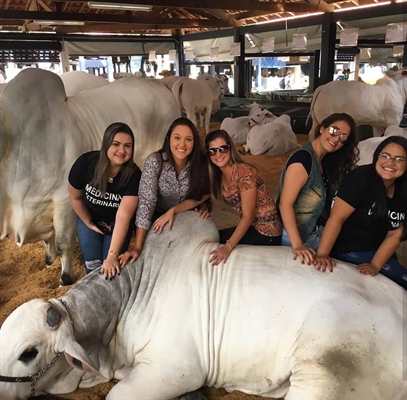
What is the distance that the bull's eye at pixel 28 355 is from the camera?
4.96 ft

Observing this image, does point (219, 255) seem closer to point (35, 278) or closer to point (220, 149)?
point (220, 149)

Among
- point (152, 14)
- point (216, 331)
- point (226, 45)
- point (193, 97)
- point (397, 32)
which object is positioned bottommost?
point (216, 331)

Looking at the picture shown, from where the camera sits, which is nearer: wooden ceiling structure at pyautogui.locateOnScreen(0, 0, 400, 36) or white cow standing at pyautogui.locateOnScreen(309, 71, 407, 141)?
white cow standing at pyautogui.locateOnScreen(309, 71, 407, 141)

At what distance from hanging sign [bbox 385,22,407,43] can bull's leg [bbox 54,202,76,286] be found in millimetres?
5532

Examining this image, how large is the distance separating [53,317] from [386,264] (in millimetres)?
1464

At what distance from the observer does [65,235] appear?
2.72 m

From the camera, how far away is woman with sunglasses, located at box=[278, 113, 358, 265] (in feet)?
6.59

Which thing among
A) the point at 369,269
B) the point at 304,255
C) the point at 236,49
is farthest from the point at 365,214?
the point at 236,49

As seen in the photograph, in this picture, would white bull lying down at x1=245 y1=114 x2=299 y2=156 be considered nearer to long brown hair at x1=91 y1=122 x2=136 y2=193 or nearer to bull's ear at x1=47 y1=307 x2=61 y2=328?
long brown hair at x1=91 y1=122 x2=136 y2=193

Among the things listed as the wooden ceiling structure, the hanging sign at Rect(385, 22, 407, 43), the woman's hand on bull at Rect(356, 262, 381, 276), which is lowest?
the woman's hand on bull at Rect(356, 262, 381, 276)

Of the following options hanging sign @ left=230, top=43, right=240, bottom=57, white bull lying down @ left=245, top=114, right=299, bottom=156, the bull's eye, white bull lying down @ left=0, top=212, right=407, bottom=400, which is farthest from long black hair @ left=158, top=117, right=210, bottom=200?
hanging sign @ left=230, top=43, right=240, bottom=57

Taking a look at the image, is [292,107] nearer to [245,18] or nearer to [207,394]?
[245,18]

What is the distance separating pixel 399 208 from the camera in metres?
1.90

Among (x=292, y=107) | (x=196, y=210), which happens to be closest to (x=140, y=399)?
(x=196, y=210)
